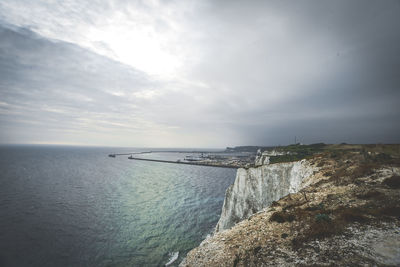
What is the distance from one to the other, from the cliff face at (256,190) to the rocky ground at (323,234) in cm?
1481

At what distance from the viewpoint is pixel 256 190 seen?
31016 mm

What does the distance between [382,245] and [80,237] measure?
40.9 m

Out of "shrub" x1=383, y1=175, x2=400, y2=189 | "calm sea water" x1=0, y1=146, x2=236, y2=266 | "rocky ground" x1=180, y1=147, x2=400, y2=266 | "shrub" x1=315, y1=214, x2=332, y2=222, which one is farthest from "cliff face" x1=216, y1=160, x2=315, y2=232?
"shrub" x1=315, y1=214, x2=332, y2=222

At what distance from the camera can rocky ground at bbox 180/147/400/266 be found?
20.8ft

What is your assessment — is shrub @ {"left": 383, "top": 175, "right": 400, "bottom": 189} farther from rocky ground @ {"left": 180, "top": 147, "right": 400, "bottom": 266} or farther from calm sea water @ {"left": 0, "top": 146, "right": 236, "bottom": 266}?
calm sea water @ {"left": 0, "top": 146, "right": 236, "bottom": 266}

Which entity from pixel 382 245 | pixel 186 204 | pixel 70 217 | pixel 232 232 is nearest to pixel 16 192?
pixel 70 217

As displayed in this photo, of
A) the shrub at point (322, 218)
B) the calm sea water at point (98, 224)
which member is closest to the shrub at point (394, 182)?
the shrub at point (322, 218)

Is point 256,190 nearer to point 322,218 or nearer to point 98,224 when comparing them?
point 322,218

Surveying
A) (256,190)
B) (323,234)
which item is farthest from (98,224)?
(323,234)

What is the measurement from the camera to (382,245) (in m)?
6.38

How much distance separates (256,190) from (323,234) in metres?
25.0

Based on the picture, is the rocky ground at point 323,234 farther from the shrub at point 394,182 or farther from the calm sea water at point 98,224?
the calm sea water at point 98,224

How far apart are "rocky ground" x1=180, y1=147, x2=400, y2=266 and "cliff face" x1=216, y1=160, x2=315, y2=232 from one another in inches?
583

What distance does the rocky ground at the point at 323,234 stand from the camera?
250 inches
